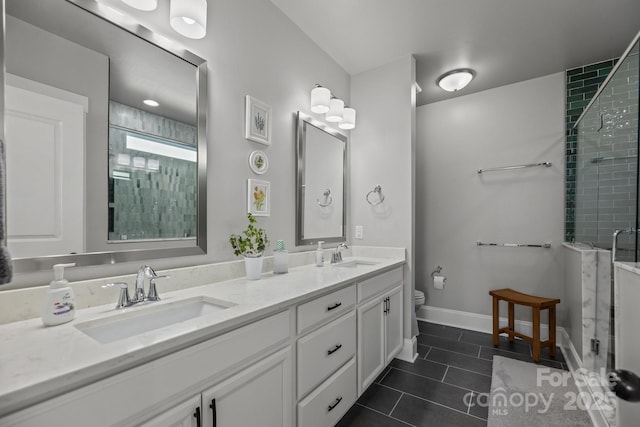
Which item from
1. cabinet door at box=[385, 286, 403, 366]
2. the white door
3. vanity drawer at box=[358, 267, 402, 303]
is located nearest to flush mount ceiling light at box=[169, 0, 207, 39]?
the white door

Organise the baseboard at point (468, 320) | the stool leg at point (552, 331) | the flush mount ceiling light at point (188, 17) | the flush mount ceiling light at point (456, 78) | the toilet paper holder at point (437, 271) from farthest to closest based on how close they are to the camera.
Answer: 1. the toilet paper holder at point (437, 271)
2. the baseboard at point (468, 320)
3. the flush mount ceiling light at point (456, 78)
4. the stool leg at point (552, 331)
5. the flush mount ceiling light at point (188, 17)

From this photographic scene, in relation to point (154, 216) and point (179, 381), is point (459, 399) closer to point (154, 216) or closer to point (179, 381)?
point (179, 381)

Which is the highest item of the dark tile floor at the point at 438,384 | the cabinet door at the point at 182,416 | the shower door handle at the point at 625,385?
the shower door handle at the point at 625,385

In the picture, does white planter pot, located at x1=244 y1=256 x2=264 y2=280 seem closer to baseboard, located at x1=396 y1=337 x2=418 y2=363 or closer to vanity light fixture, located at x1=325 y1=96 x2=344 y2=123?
vanity light fixture, located at x1=325 y1=96 x2=344 y2=123

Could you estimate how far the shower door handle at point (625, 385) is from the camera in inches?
23.9

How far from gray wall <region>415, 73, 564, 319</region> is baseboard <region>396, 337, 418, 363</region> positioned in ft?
3.44

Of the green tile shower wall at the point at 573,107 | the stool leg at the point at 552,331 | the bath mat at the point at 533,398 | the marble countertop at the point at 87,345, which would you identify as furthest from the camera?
the green tile shower wall at the point at 573,107

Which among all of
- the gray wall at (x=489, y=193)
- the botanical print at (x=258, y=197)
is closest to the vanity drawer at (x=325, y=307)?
the botanical print at (x=258, y=197)

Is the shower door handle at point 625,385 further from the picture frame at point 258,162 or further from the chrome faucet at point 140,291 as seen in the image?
the picture frame at point 258,162

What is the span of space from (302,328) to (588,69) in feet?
11.2

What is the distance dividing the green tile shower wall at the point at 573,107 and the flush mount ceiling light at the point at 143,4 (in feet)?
11.2

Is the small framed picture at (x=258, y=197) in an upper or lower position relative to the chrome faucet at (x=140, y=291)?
upper

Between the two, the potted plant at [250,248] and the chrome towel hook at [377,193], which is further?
the chrome towel hook at [377,193]

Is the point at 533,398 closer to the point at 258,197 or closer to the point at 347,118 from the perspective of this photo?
the point at 258,197
